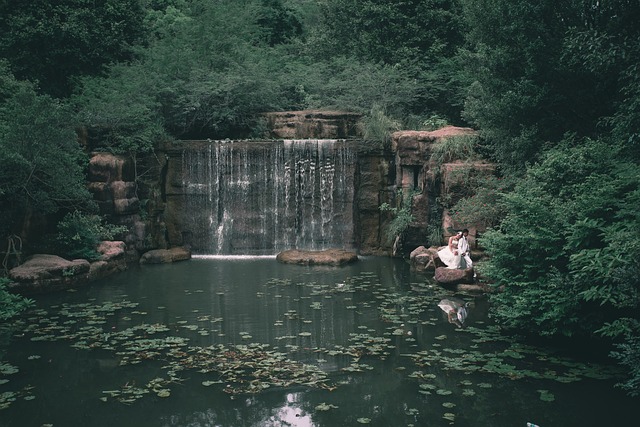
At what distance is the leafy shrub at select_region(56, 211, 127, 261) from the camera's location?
15.1 m

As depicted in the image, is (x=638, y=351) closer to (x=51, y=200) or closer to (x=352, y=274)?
(x=352, y=274)

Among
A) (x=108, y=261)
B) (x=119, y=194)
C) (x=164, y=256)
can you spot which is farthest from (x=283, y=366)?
(x=119, y=194)

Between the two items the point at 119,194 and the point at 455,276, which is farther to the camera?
the point at 119,194

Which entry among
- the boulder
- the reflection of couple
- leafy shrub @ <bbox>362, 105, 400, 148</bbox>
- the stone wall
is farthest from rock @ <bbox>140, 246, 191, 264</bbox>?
the reflection of couple

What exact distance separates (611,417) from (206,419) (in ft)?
14.9

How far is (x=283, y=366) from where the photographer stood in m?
8.69

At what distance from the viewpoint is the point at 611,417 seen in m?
7.05

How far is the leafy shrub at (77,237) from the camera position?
49.5 ft

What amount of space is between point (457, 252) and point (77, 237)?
348 inches

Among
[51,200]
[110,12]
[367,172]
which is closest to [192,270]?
[51,200]

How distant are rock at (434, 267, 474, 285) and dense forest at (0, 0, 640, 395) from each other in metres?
1.18

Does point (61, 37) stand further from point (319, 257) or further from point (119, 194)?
point (319, 257)

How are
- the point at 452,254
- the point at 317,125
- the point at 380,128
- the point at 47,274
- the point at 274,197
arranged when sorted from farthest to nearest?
the point at 317,125 → the point at 380,128 → the point at 274,197 → the point at 452,254 → the point at 47,274

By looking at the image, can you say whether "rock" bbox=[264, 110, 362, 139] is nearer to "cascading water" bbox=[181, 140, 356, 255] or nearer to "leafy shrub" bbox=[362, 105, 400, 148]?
"leafy shrub" bbox=[362, 105, 400, 148]
